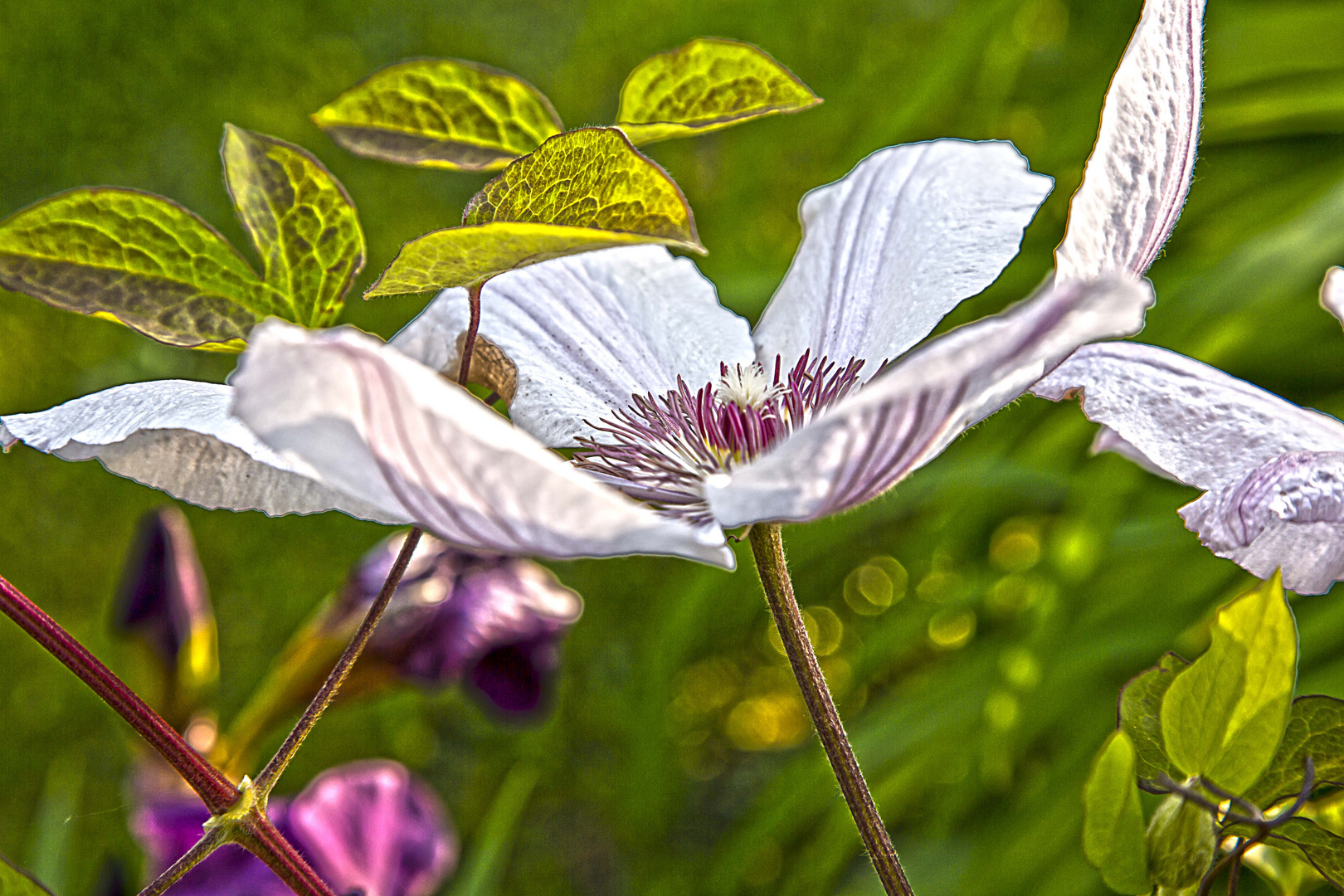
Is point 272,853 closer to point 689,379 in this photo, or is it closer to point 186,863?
point 186,863

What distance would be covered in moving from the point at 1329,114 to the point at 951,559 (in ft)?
1.28

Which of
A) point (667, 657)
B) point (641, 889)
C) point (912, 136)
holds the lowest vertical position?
point (641, 889)

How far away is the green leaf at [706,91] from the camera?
0.67 ft

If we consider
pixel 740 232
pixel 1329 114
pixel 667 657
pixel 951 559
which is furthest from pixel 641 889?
pixel 1329 114

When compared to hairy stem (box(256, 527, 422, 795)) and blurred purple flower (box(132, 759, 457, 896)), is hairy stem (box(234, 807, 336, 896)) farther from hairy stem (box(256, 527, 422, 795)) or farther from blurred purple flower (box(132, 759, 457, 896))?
blurred purple flower (box(132, 759, 457, 896))

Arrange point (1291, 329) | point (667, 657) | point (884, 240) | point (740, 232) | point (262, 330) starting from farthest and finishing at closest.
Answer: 1. point (740, 232)
2. point (667, 657)
3. point (1291, 329)
4. point (884, 240)
5. point (262, 330)

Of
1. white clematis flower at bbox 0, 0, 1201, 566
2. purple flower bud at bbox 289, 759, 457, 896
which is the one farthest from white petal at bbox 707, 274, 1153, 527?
purple flower bud at bbox 289, 759, 457, 896

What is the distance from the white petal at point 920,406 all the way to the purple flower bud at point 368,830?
0.22 m

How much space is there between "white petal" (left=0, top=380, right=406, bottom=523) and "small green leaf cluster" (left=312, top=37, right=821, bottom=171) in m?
0.06

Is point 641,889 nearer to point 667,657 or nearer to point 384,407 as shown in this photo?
point 667,657

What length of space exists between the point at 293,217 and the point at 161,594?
23cm

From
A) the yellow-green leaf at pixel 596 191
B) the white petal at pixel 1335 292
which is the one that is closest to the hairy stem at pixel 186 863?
the yellow-green leaf at pixel 596 191

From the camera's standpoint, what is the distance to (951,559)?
2.72 ft

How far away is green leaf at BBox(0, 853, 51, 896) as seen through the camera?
0.54 feet
